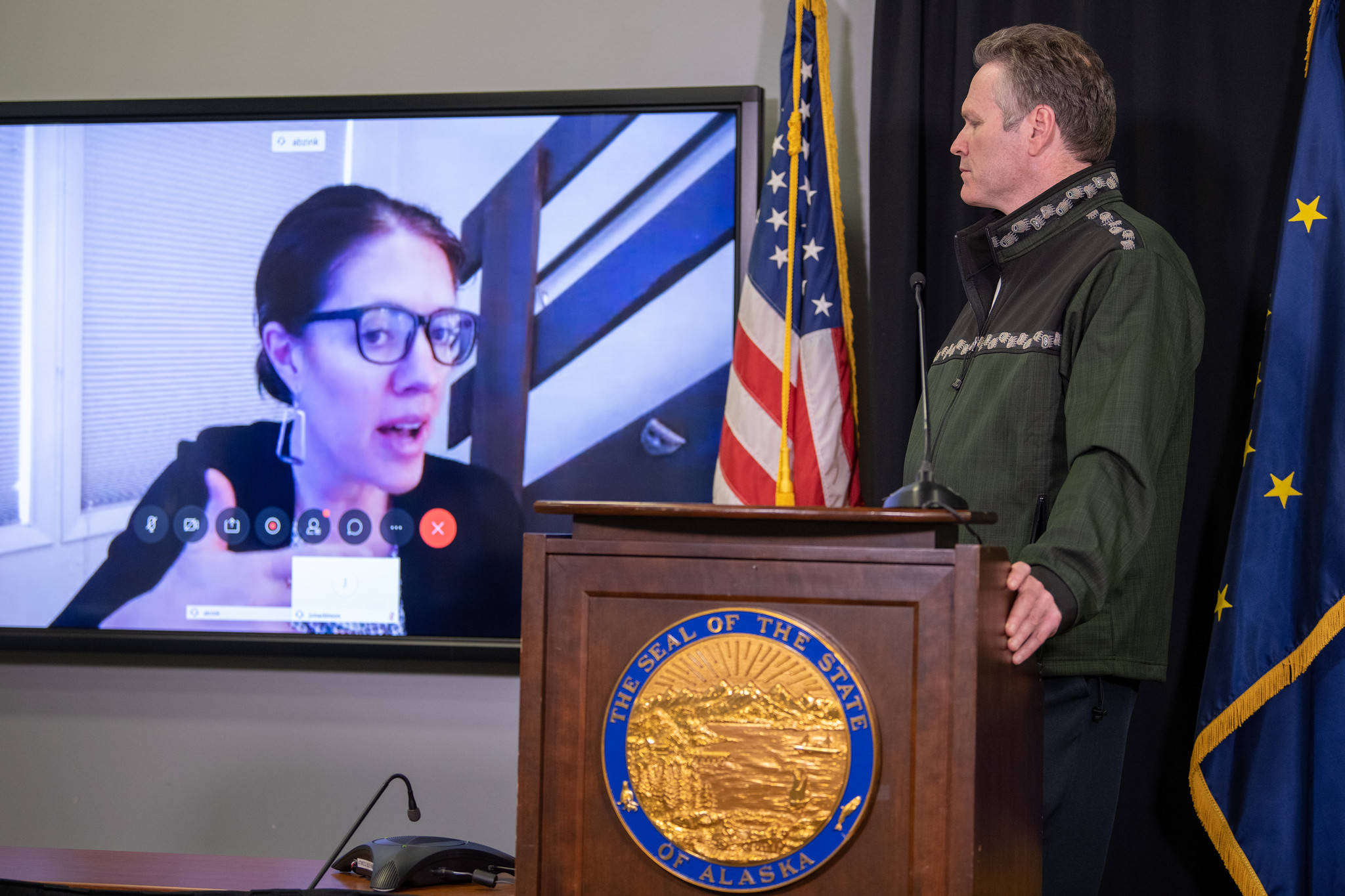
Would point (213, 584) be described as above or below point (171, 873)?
above

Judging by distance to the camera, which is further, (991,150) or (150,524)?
(150,524)

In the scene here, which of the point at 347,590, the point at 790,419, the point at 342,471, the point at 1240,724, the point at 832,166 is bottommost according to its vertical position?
the point at 1240,724

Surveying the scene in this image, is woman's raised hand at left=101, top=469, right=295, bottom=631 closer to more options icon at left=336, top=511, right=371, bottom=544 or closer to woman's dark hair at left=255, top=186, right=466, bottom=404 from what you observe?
more options icon at left=336, top=511, right=371, bottom=544

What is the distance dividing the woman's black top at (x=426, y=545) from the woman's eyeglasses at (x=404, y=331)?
23 centimetres

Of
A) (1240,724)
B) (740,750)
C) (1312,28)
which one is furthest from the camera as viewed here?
(1312,28)

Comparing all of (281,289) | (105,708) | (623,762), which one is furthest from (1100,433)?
(105,708)

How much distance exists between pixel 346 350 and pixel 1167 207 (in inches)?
65.6

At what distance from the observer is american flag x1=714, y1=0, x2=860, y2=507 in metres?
2.03

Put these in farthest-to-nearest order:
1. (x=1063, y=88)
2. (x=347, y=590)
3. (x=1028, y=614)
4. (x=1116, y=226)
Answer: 1. (x=347, y=590)
2. (x=1063, y=88)
3. (x=1116, y=226)
4. (x=1028, y=614)

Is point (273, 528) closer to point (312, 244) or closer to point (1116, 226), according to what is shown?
point (312, 244)

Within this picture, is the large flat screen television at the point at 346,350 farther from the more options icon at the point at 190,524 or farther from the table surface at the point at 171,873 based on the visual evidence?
the table surface at the point at 171,873

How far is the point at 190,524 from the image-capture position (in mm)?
2316

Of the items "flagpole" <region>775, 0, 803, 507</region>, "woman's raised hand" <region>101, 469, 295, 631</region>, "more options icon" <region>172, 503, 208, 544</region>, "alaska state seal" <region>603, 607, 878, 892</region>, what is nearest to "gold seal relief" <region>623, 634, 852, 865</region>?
"alaska state seal" <region>603, 607, 878, 892</region>

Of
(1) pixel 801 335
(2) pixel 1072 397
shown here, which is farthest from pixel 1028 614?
(1) pixel 801 335
